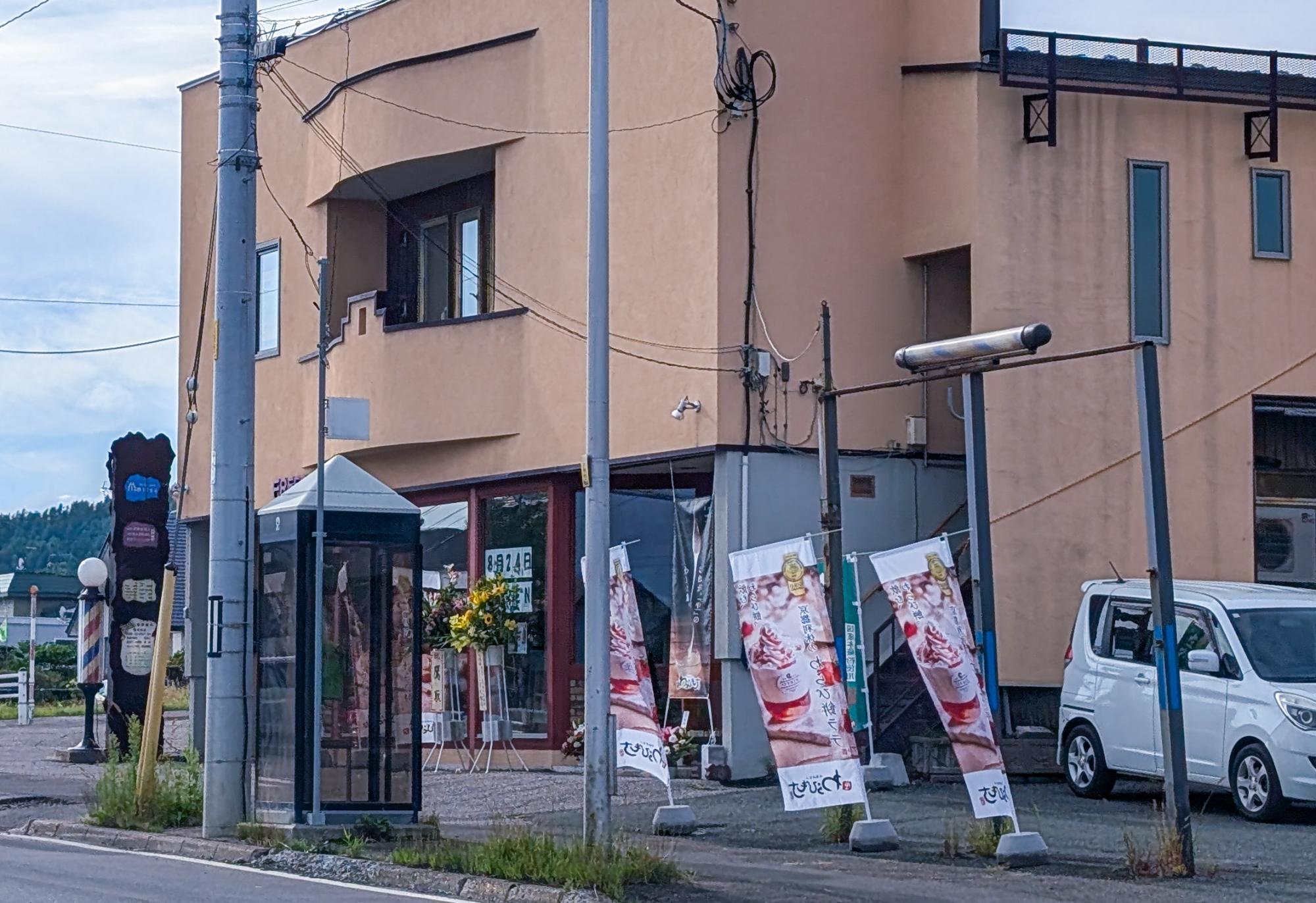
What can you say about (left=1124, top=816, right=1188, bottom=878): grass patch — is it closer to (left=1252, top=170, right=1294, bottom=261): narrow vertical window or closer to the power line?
the power line

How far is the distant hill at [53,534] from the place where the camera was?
15625cm

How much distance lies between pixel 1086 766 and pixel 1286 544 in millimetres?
5646

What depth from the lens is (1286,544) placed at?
2116 cm

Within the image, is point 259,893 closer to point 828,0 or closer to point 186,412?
point 828,0

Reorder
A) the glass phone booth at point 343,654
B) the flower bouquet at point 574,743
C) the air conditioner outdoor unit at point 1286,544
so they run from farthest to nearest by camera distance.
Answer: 1. the air conditioner outdoor unit at point 1286,544
2. the flower bouquet at point 574,743
3. the glass phone booth at point 343,654

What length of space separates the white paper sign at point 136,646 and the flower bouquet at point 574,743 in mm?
6365

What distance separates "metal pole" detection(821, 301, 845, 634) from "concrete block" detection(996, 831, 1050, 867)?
9.06 ft

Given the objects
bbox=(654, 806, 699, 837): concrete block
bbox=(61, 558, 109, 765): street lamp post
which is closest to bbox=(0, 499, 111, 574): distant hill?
bbox=(61, 558, 109, 765): street lamp post

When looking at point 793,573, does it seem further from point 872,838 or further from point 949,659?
point 872,838

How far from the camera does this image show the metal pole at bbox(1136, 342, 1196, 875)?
465 inches

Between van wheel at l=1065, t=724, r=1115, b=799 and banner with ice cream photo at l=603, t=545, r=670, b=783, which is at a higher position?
banner with ice cream photo at l=603, t=545, r=670, b=783

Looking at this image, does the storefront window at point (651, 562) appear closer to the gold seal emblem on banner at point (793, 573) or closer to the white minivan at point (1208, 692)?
the white minivan at point (1208, 692)

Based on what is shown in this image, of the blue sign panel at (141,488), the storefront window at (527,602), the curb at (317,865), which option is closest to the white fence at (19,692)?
the blue sign panel at (141,488)

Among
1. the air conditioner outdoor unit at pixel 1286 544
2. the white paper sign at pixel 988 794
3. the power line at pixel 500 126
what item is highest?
the power line at pixel 500 126
